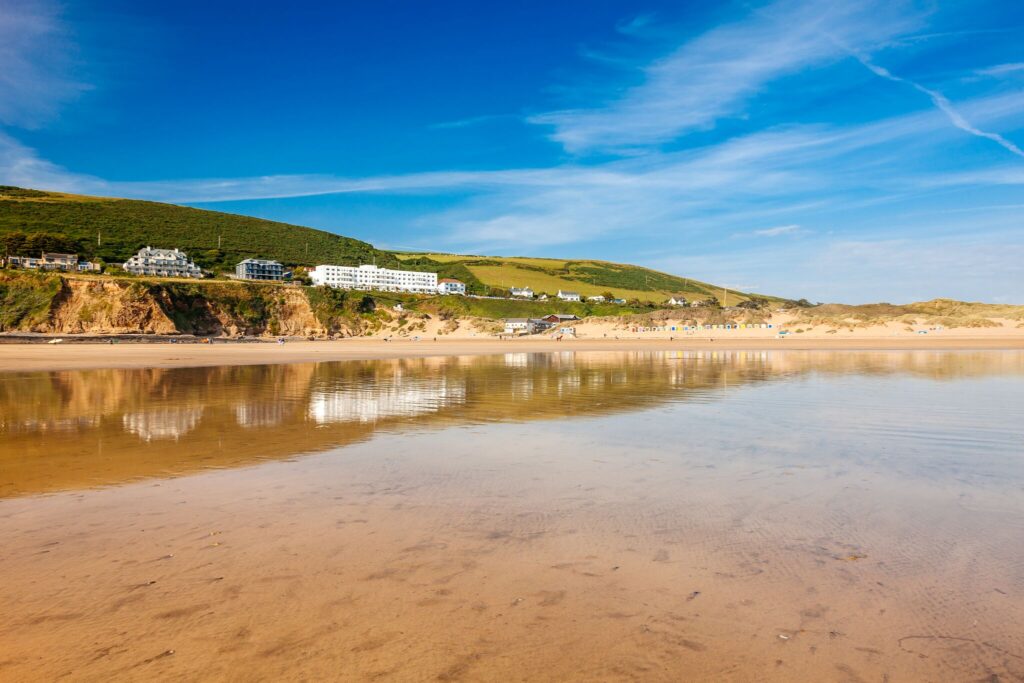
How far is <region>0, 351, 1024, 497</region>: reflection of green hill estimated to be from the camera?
9148 millimetres

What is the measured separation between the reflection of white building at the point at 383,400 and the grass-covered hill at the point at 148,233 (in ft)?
302

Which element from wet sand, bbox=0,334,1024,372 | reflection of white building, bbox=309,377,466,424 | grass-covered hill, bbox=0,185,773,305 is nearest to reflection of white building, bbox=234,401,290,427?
reflection of white building, bbox=309,377,466,424

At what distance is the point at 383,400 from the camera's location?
1602 cm

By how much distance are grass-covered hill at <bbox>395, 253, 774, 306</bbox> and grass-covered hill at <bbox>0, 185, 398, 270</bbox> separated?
23897mm

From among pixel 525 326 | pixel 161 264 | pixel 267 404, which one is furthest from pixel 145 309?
pixel 267 404

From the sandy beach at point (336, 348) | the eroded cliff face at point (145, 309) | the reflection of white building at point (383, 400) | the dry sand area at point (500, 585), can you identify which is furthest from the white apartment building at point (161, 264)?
the dry sand area at point (500, 585)

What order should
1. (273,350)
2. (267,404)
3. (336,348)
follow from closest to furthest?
(267,404), (273,350), (336,348)

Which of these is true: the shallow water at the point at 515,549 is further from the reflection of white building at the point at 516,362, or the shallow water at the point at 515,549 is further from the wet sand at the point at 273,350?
the wet sand at the point at 273,350

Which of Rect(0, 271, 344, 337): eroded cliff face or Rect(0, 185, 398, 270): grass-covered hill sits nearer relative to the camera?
Rect(0, 271, 344, 337): eroded cliff face

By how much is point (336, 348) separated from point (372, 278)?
261 ft

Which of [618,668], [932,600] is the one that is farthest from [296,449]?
[932,600]

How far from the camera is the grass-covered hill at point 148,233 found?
96500 millimetres

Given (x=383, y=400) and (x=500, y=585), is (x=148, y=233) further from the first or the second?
(x=500, y=585)

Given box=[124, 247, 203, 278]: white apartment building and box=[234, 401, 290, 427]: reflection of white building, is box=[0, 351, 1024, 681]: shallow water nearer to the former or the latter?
box=[234, 401, 290, 427]: reflection of white building
